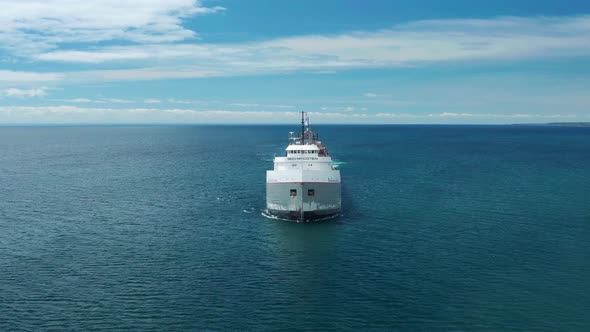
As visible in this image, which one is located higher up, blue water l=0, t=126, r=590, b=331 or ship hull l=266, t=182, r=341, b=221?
ship hull l=266, t=182, r=341, b=221

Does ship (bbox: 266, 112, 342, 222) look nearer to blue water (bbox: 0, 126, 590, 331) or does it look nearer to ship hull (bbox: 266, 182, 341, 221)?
ship hull (bbox: 266, 182, 341, 221)

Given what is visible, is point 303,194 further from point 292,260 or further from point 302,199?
point 292,260

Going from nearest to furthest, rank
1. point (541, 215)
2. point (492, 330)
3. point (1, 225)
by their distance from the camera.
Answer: point (492, 330), point (1, 225), point (541, 215)

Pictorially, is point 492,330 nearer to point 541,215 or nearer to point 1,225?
point 541,215

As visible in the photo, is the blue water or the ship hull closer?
the blue water

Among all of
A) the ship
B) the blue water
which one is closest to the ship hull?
the ship

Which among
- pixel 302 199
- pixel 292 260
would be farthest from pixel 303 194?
pixel 292 260

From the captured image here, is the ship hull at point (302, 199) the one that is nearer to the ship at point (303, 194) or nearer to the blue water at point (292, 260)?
the ship at point (303, 194)

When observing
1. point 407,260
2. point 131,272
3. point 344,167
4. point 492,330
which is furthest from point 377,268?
point 344,167
